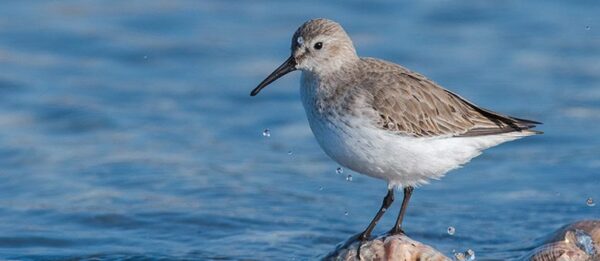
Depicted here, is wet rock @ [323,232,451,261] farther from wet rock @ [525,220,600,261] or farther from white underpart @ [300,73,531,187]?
wet rock @ [525,220,600,261]

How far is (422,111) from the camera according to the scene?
308 inches

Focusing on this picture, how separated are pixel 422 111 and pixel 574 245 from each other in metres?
1.48

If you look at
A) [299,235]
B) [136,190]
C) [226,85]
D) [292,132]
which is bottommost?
[299,235]

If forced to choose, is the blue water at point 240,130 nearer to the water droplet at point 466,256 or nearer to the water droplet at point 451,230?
the water droplet at point 451,230

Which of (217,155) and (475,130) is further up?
(217,155)

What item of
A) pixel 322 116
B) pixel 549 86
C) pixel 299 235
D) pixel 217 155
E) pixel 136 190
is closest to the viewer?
pixel 322 116

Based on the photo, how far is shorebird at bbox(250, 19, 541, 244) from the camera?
24.6 ft

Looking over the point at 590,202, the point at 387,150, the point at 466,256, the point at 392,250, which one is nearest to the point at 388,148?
the point at 387,150

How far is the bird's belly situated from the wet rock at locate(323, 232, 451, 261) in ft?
1.30

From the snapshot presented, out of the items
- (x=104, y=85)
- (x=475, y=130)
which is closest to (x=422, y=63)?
(x=104, y=85)

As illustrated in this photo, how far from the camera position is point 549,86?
520 inches

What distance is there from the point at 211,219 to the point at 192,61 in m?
4.47

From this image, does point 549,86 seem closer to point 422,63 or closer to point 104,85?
point 422,63

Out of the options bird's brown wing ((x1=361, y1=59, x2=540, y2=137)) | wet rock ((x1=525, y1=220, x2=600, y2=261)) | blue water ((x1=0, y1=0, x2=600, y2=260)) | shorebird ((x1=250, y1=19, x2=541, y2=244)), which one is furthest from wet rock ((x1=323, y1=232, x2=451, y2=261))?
blue water ((x1=0, y1=0, x2=600, y2=260))
